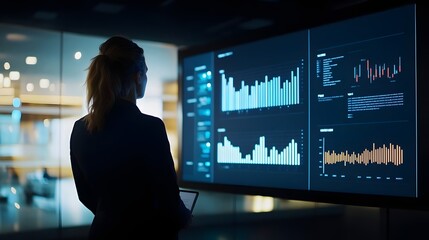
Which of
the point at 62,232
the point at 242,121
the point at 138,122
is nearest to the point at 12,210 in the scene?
the point at 62,232

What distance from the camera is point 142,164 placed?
1.70 meters

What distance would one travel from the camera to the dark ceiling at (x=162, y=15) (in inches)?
153

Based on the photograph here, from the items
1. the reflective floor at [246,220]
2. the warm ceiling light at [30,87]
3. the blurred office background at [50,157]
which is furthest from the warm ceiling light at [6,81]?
the reflective floor at [246,220]

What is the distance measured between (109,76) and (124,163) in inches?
10.5

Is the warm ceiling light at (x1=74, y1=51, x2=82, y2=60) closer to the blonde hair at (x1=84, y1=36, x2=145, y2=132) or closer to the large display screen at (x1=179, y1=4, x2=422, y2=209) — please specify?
the large display screen at (x1=179, y1=4, x2=422, y2=209)

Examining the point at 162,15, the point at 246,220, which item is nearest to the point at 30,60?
the point at 162,15

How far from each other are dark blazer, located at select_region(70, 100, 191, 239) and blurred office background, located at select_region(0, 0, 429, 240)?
6.72ft

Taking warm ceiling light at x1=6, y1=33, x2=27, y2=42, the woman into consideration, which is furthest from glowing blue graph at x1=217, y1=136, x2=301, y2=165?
warm ceiling light at x1=6, y1=33, x2=27, y2=42

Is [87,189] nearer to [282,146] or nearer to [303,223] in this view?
[282,146]

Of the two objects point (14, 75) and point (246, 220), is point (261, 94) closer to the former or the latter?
point (246, 220)

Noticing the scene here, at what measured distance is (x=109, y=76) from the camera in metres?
1.73

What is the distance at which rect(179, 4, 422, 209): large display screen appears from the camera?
2332 mm

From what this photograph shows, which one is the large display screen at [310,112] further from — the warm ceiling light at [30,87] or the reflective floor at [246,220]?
the warm ceiling light at [30,87]

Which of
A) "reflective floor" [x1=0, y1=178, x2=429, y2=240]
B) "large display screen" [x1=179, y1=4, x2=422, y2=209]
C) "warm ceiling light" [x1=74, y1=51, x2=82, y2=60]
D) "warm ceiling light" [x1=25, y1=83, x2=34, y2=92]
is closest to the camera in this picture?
"large display screen" [x1=179, y1=4, x2=422, y2=209]
